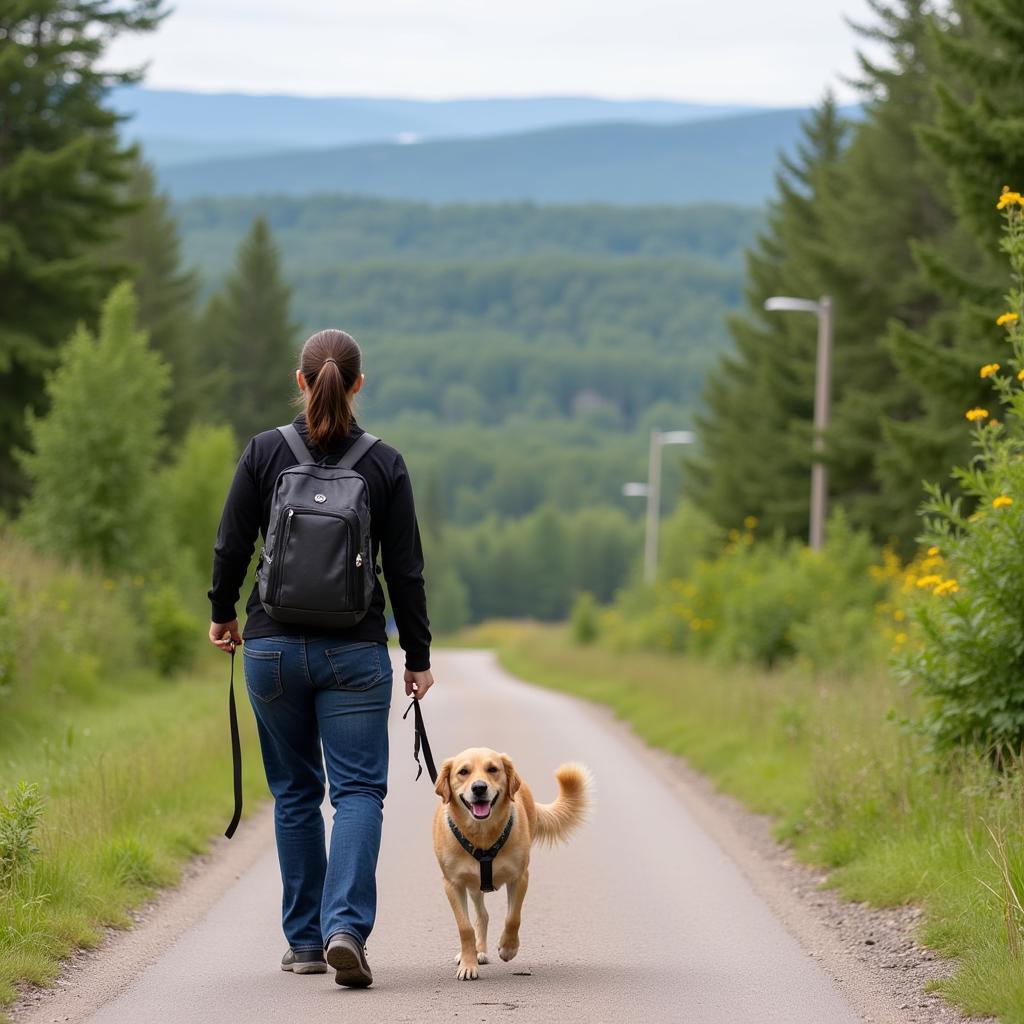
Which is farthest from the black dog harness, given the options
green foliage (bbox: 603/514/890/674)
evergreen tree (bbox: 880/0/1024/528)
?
green foliage (bbox: 603/514/890/674)

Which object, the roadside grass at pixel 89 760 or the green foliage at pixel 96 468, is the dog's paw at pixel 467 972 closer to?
the roadside grass at pixel 89 760

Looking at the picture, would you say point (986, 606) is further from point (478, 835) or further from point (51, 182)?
point (51, 182)

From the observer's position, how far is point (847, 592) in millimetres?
26422

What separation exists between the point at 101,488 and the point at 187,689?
4.81 meters

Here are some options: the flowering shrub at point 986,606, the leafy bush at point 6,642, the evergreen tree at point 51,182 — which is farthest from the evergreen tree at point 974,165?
the evergreen tree at point 51,182

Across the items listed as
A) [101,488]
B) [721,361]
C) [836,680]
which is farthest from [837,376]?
[836,680]

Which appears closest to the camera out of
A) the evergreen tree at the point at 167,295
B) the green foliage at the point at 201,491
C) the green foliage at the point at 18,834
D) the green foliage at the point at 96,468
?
the green foliage at the point at 18,834

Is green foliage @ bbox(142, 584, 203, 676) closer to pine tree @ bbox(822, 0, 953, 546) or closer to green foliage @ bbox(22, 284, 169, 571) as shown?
green foliage @ bbox(22, 284, 169, 571)

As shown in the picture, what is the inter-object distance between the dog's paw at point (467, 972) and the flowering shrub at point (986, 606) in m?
3.95

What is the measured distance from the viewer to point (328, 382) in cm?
719

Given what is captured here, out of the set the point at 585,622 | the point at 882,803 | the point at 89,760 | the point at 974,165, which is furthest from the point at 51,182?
the point at 585,622

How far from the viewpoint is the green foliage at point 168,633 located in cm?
2484

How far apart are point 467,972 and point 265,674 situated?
1484 millimetres

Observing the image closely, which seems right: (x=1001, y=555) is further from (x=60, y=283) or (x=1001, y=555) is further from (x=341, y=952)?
(x=60, y=283)
